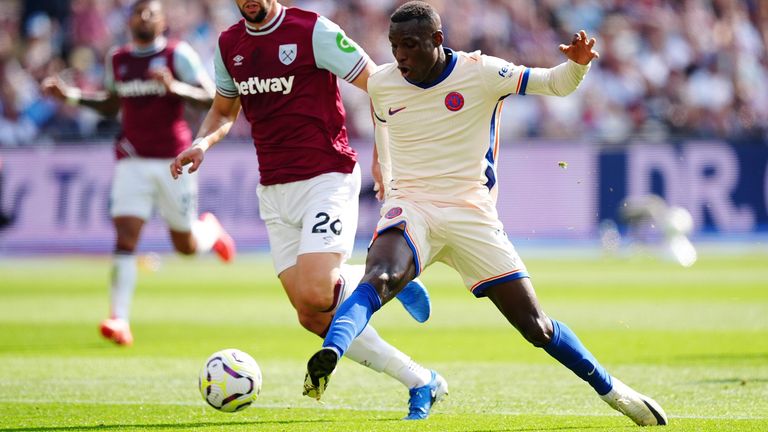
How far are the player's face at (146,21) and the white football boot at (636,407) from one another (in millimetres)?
6810

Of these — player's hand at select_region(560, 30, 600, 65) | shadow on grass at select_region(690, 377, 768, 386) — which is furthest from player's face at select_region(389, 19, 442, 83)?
shadow on grass at select_region(690, 377, 768, 386)

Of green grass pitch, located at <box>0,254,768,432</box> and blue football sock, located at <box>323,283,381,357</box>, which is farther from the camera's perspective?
green grass pitch, located at <box>0,254,768,432</box>

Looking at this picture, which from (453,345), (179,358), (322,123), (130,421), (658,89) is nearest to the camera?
(130,421)

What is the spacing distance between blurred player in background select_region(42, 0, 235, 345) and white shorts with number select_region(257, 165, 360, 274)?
13.8 feet

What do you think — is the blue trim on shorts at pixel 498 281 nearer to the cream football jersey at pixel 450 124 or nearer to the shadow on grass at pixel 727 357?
the cream football jersey at pixel 450 124

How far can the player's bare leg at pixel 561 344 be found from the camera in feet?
20.9

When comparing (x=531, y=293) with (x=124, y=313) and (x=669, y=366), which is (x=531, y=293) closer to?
(x=669, y=366)

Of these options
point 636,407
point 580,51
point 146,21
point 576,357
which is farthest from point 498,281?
point 146,21

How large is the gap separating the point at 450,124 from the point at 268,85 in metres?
1.36

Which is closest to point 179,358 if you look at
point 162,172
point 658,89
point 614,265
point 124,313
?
point 124,313

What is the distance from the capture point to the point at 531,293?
6422 mm

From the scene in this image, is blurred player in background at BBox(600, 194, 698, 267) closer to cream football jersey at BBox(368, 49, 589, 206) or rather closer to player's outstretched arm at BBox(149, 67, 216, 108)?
player's outstretched arm at BBox(149, 67, 216, 108)

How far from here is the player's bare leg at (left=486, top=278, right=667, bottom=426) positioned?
20.9ft

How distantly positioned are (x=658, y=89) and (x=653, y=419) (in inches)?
746
